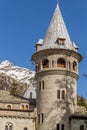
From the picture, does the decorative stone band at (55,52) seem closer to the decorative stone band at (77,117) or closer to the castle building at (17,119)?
the castle building at (17,119)

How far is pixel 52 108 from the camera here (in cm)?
5906

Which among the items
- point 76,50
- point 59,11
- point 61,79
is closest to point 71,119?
point 61,79

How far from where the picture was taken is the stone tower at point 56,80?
59.1 metres

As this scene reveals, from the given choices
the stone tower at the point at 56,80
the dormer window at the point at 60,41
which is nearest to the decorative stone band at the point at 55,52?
the stone tower at the point at 56,80

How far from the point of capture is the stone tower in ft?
194

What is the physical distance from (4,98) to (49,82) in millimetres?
7525

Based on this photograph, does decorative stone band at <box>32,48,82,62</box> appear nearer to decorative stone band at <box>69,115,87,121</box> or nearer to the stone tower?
the stone tower

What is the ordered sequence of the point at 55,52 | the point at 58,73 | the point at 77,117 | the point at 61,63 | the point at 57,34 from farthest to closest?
the point at 57,34 → the point at 61,63 → the point at 55,52 → the point at 58,73 → the point at 77,117

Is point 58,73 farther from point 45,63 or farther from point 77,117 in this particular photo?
point 77,117

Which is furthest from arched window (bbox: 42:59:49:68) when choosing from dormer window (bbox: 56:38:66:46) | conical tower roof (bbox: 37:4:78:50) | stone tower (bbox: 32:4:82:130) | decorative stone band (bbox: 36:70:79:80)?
dormer window (bbox: 56:38:66:46)

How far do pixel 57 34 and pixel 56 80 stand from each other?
7.40 metres

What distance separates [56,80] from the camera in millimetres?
60219

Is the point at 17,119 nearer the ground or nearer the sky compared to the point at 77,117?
nearer the ground

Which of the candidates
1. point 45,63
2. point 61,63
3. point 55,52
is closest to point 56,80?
point 61,63
